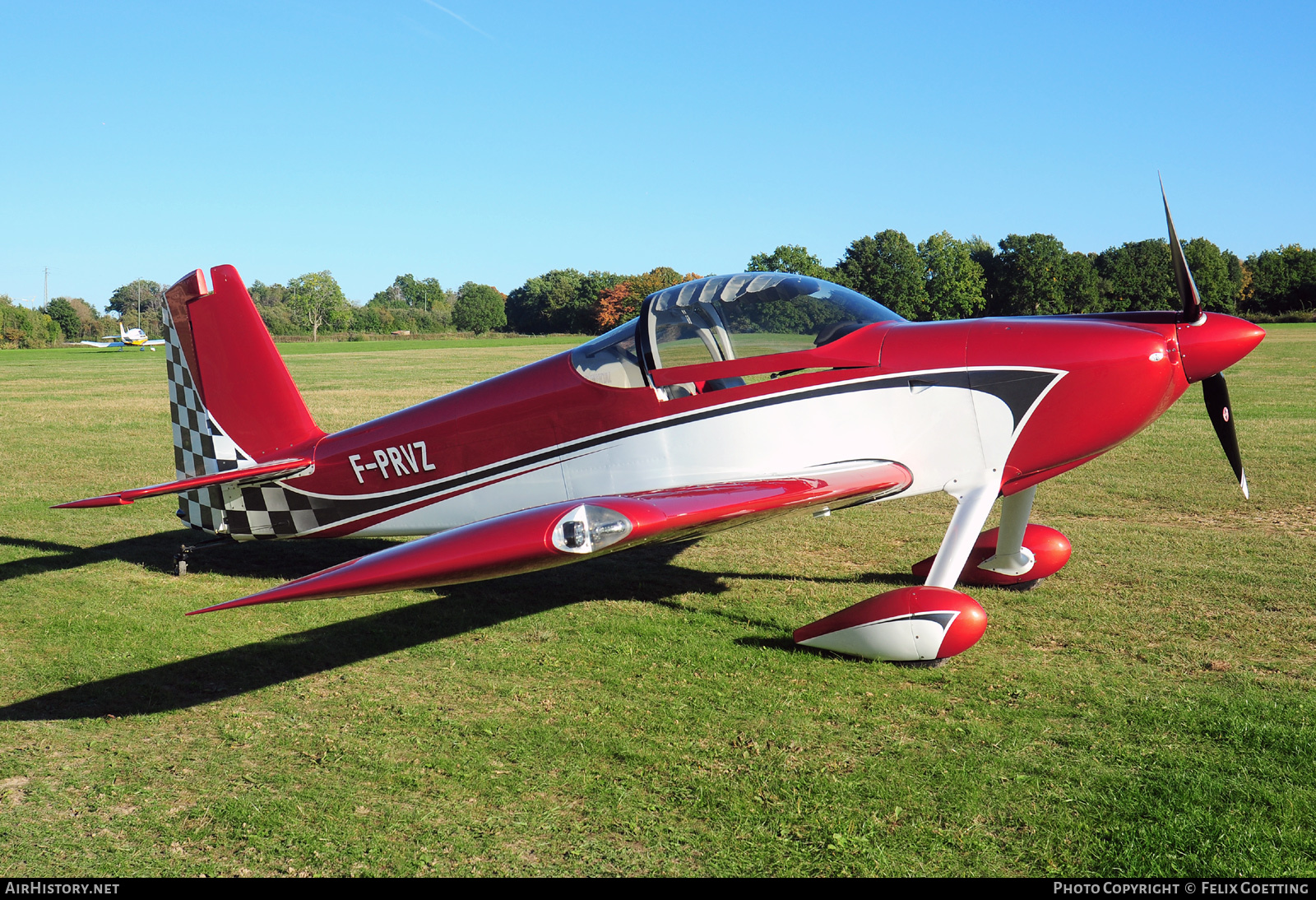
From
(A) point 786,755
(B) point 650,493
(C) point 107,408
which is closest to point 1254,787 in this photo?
(A) point 786,755

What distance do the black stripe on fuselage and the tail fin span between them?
1.53 m

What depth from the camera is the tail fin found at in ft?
21.5

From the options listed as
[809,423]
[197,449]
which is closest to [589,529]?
[809,423]

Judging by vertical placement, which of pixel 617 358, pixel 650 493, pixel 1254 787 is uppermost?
pixel 617 358

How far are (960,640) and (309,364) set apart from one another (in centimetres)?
4132

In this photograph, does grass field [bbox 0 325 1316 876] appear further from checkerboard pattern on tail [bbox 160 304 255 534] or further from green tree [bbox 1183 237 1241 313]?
green tree [bbox 1183 237 1241 313]

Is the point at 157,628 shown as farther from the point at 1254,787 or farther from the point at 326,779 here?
the point at 1254,787

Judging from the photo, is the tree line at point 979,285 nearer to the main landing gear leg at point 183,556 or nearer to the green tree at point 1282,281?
the green tree at point 1282,281

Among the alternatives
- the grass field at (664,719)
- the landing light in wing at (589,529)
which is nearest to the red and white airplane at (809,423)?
the landing light in wing at (589,529)

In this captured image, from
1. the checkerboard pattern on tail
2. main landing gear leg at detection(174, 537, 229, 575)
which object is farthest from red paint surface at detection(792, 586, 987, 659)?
main landing gear leg at detection(174, 537, 229, 575)

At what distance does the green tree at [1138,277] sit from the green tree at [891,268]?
1751 centimetres

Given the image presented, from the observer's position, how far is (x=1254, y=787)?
3508 millimetres

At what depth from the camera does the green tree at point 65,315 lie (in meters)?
98.7

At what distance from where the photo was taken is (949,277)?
74750mm
